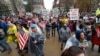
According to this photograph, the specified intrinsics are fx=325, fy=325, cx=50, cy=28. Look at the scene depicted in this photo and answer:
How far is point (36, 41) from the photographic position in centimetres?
1053

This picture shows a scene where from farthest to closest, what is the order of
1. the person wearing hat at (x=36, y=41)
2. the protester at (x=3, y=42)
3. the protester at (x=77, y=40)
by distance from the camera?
1. the protester at (x=3, y=42)
2. the person wearing hat at (x=36, y=41)
3. the protester at (x=77, y=40)

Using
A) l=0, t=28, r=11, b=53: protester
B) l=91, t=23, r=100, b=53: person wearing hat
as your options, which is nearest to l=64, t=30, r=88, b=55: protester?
l=91, t=23, r=100, b=53: person wearing hat

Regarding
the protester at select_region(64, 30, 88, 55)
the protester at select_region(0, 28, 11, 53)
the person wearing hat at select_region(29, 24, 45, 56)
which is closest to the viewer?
the protester at select_region(64, 30, 88, 55)

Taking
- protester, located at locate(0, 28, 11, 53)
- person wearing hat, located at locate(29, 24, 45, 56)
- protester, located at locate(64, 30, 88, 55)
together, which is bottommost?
protester, located at locate(0, 28, 11, 53)

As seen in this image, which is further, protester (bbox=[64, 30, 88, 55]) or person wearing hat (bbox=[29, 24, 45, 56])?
person wearing hat (bbox=[29, 24, 45, 56])

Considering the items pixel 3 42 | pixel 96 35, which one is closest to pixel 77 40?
pixel 96 35

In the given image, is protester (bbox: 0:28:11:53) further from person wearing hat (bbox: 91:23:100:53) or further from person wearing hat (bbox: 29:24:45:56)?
person wearing hat (bbox: 91:23:100:53)

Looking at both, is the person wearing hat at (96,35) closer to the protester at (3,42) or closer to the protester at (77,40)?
the protester at (3,42)

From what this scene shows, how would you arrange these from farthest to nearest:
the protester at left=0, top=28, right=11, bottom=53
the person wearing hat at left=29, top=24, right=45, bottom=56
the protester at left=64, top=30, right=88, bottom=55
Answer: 1. the protester at left=0, top=28, right=11, bottom=53
2. the person wearing hat at left=29, top=24, right=45, bottom=56
3. the protester at left=64, top=30, right=88, bottom=55

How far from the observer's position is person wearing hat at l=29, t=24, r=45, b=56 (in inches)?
412

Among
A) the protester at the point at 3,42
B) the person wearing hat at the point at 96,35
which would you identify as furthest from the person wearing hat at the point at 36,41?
the person wearing hat at the point at 96,35

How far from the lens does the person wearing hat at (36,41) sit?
10453 millimetres

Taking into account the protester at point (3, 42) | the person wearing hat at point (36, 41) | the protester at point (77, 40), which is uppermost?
the protester at point (77, 40)

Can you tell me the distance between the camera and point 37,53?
1094 centimetres
